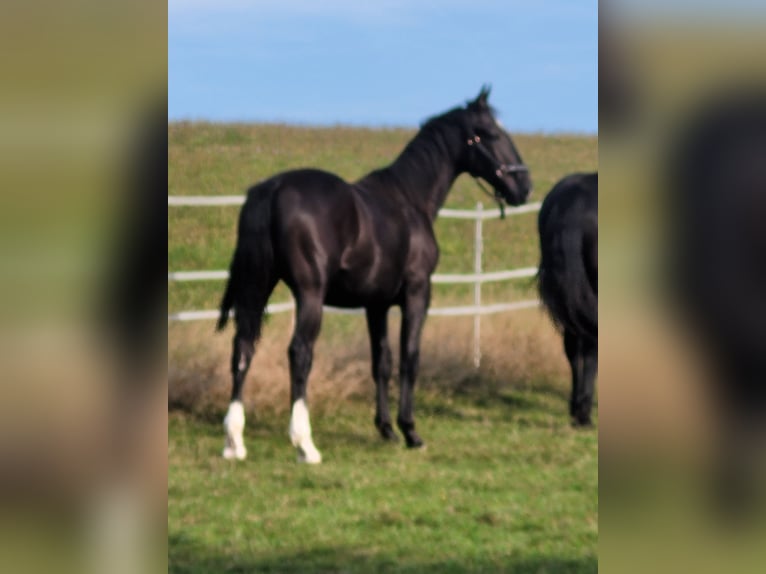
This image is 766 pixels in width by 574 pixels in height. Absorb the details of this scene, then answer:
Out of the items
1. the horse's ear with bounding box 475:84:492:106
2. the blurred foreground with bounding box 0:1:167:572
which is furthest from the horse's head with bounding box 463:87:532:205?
the blurred foreground with bounding box 0:1:167:572

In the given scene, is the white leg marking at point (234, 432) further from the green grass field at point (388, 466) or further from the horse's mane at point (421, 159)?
the horse's mane at point (421, 159)

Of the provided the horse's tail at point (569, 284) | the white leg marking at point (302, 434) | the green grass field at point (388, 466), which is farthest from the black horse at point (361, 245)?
the horse's tail at point (569, 284)

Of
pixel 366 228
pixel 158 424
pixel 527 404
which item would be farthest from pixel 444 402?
pixel 158 424

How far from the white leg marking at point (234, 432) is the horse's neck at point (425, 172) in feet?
5.70

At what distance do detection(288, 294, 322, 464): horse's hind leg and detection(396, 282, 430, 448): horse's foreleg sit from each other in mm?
760

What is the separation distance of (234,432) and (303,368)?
1.67 feet

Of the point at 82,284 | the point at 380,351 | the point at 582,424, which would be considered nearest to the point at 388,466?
the point at 380,351

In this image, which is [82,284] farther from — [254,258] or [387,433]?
[387,433]

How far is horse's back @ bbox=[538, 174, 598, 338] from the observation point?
5758mm

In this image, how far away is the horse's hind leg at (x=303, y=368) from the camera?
18.3 ft

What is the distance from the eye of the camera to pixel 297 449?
18.6 feet

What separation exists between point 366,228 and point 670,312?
5450 millimetres

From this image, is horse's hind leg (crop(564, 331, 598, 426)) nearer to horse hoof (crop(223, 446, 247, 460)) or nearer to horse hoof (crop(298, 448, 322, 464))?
horse hoof (crop(298, 448, 322, 464))

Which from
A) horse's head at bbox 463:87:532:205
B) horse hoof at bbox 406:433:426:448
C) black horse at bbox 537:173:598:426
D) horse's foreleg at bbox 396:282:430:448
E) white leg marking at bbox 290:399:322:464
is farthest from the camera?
horse's head at bbox 463:87:532:205
